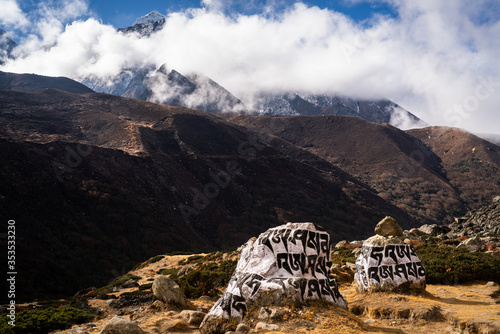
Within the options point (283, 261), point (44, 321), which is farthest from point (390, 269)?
point (44, 321)

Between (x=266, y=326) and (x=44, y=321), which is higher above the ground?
(x=266, y=326)

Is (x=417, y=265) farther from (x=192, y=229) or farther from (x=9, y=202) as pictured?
(x=192, y=229)

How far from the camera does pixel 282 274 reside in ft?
24.1

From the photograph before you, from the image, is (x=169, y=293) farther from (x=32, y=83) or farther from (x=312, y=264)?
(x=32, y=83)

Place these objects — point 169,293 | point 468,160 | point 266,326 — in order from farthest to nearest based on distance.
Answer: point 468,160, point 169,293, point 266,326

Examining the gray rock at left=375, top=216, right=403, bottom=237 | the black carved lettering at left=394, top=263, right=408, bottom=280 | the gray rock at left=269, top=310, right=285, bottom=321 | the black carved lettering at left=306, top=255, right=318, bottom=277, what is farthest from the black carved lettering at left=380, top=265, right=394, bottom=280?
the gray rock at left=269, top=310, right=285, bottom=321

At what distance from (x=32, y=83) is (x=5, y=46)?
71.1 meters

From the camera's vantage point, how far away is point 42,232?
32.6 metres

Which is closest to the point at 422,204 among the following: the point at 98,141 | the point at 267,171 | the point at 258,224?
the point at 267,171

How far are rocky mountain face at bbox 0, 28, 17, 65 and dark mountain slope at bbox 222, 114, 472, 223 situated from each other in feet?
418

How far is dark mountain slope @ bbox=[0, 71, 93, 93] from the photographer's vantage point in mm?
125000

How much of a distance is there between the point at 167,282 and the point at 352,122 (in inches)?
4967

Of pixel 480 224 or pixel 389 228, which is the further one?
pixel 480 224

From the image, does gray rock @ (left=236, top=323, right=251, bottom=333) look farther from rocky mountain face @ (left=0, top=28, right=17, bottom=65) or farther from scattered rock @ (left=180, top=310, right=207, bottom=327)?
rocky mountain face @ (left=0, top=28, right=17, bottom=65)
